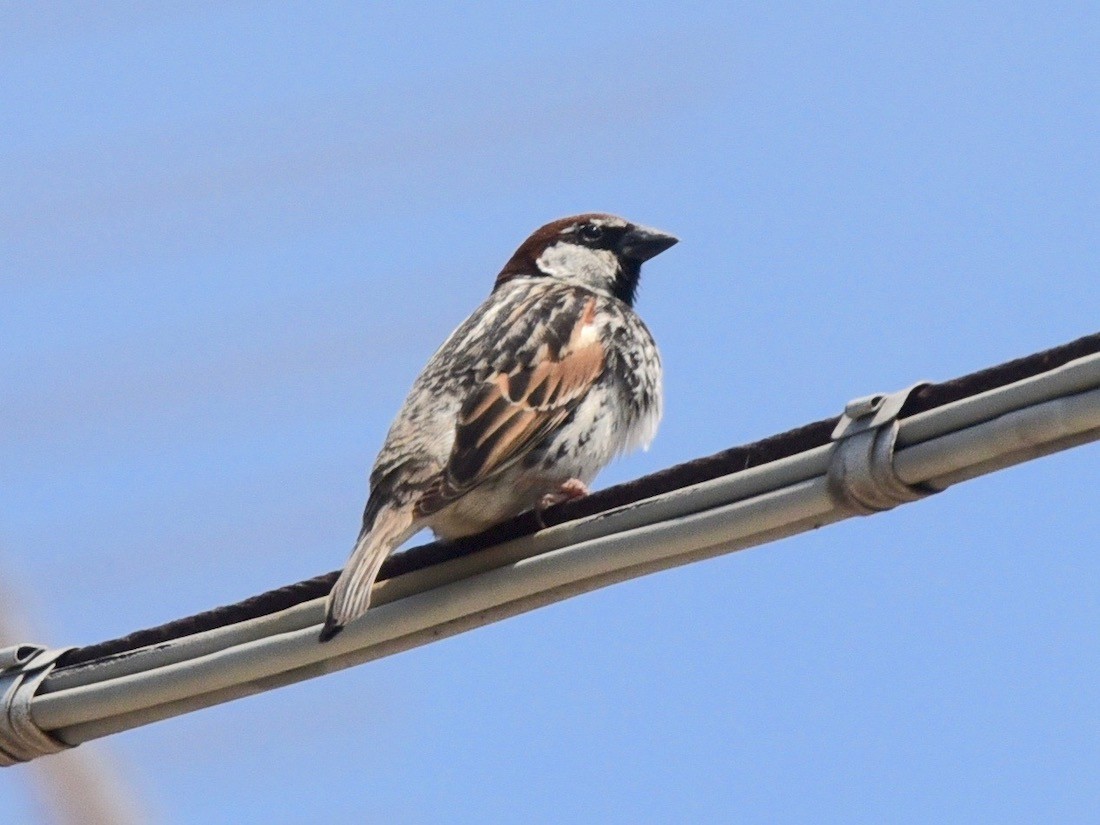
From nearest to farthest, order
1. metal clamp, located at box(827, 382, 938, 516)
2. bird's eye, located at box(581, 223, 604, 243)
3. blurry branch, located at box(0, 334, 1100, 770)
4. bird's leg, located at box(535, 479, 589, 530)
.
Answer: blurry branch, located at box(0, 334, 1100, 770), metal clamp, located at box(827, 382, 938, 516), bird's leg, located at box(535, 479, 589, 530), bird's eye, located at box(581, 223, 604, 243)

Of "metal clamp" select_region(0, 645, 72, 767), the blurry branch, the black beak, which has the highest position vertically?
the black beak

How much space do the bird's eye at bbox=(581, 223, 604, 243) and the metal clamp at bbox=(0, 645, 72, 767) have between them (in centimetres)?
341

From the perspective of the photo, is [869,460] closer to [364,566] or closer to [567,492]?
[364,566]

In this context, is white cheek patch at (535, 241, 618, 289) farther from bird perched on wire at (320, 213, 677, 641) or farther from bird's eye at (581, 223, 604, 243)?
bird perched on wire at (320, 213, 677, 641)

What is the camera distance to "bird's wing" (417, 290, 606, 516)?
4.18m

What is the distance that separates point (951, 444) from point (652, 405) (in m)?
2.64

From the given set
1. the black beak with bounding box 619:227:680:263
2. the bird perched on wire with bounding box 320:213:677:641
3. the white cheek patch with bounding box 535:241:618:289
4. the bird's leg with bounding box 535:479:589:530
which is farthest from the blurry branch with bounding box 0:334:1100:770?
the black beak with bounding box 619:227:680:263

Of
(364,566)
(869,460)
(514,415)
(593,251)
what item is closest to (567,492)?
(514,415)

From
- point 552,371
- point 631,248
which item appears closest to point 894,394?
point 552,371

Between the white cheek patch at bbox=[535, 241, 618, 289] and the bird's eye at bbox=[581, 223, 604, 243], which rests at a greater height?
the bird's eye at bbox=[581, 223, 604, 243]

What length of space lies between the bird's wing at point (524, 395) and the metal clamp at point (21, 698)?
1.22 metres

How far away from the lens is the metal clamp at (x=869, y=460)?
2438 mm

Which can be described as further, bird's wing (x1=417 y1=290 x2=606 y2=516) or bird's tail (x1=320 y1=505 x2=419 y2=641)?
bird's wing (x1=417 y1=290 x2=606 y2=516)

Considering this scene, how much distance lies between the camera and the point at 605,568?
9.34 feet
